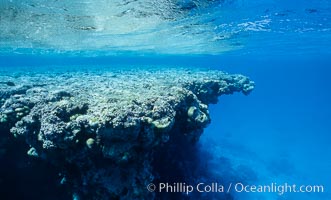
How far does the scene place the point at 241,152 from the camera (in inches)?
1352


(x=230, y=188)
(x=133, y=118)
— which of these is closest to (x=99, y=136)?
→ (x=133, y=118)

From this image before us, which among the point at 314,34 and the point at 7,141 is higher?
the point at 314,34

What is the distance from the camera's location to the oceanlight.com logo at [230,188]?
38.6 ft

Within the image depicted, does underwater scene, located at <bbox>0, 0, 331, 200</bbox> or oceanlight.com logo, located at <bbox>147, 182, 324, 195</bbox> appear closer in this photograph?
underwater scene, located at <bbox>0, 0, 331, 200</bbox>

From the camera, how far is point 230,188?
2016 cm

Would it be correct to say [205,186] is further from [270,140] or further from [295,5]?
[270,140]

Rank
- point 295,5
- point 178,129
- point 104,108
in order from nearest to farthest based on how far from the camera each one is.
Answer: point 104,108 → point 178,129 → point 295,5

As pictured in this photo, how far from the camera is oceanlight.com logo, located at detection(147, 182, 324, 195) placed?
1178 cm

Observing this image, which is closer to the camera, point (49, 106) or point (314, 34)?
point (49, 106)

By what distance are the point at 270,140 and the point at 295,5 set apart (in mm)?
38759

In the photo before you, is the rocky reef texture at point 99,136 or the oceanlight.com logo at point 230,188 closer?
the rocky reef texture at point 99,136

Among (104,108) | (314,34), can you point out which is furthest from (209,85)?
(314,34)

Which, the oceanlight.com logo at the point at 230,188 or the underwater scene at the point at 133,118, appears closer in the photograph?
the underwater scene at the point at 133,118

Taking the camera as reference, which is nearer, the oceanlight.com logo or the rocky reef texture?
the rocky reef texture
